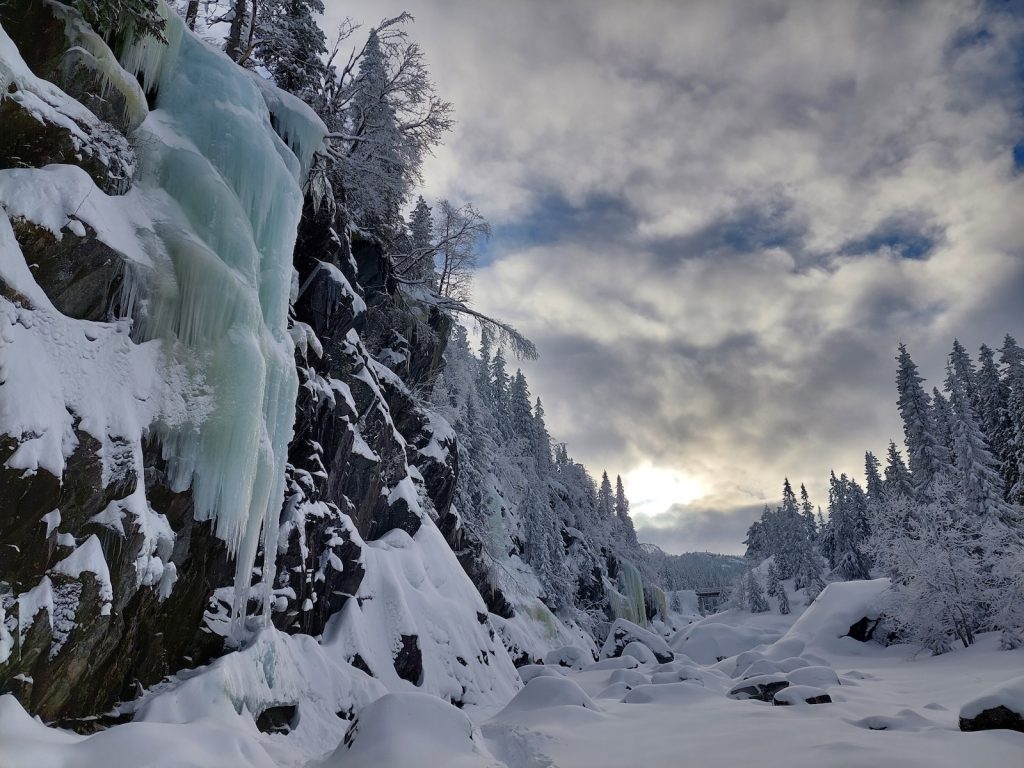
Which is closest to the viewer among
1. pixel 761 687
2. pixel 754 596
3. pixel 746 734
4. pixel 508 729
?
pixel 746 734

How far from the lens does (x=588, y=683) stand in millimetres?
21547

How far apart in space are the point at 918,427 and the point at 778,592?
108 ft

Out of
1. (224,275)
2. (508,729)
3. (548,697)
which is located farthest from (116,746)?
(548,697)

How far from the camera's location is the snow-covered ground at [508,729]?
5.02 meters

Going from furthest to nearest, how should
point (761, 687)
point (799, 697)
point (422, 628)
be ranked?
point (761, 687)
point (422, 628)
point (799, 697)

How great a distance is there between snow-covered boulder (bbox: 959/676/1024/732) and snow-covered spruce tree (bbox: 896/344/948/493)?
32.9m

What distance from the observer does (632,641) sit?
3266cm

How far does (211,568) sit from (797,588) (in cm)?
7007

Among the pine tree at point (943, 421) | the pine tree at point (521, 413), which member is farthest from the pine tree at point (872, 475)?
the pine tree at point (521, 413)

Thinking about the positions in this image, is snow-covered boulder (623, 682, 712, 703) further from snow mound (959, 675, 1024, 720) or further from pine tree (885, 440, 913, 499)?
pine tree (885, 440, 913, 499)

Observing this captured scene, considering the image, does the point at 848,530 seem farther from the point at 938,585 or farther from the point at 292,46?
the point at 292,46

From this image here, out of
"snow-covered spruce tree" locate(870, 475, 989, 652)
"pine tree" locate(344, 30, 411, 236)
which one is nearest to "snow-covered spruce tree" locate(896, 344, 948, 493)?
"snow-covered spruce tree" locate(870, 475, 989, 652)

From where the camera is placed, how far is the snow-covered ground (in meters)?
5.02

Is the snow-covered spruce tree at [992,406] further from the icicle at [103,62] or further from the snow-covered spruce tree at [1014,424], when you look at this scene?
the icicle at [103,62]
